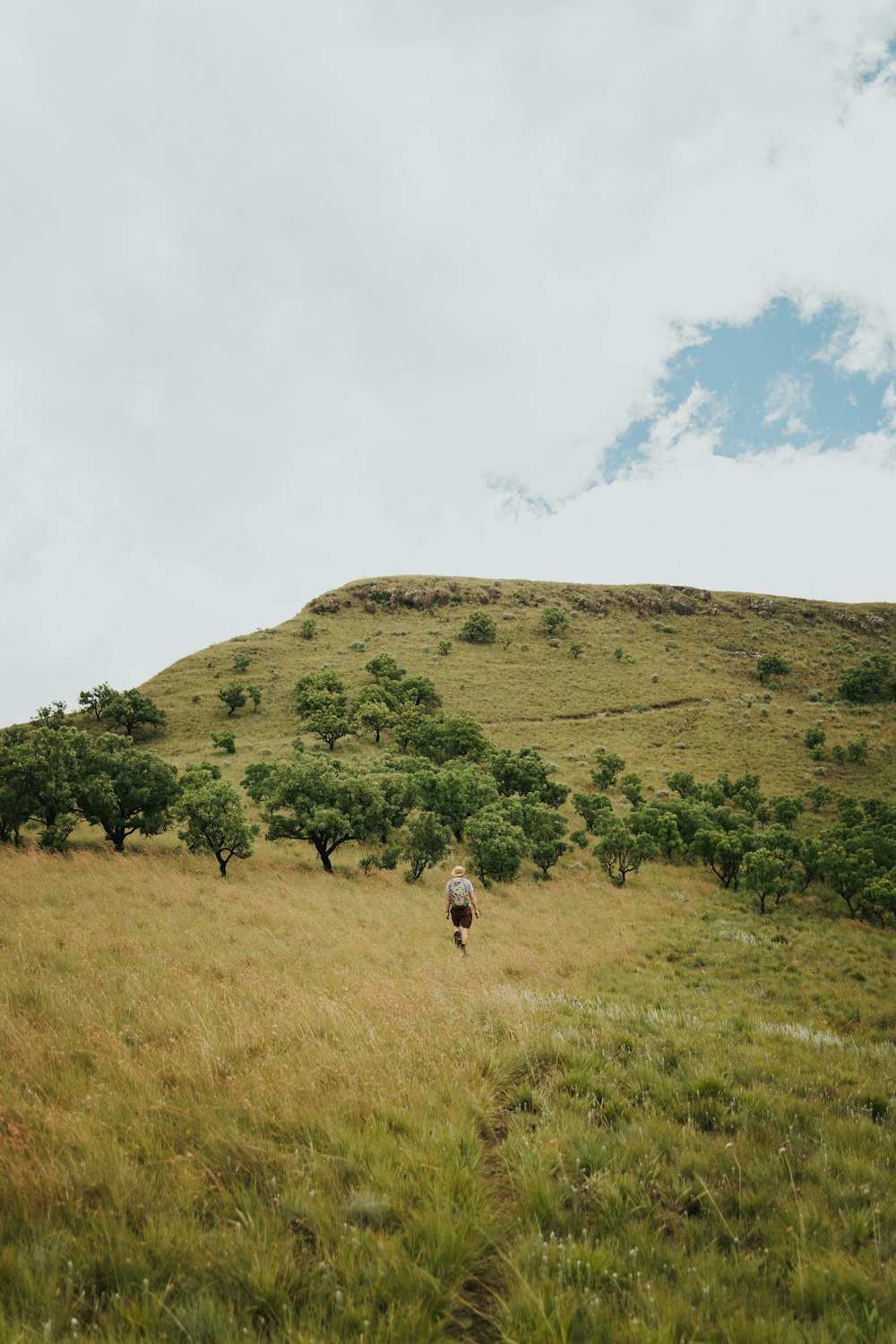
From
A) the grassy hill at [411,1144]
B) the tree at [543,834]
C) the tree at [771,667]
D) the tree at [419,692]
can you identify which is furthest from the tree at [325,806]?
the tree at [771,667]

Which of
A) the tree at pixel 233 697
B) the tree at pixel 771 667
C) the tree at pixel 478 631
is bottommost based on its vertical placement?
the tree at pixel 233 697

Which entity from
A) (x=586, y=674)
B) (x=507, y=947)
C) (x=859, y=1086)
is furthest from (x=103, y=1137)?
(x=586, y=674)

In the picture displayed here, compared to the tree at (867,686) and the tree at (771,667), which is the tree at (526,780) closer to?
the tree at (867,686)

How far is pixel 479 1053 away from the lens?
548 centimetres

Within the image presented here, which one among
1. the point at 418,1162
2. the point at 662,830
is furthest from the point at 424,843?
the point at 418,1162

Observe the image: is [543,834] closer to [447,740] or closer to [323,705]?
[447,740]

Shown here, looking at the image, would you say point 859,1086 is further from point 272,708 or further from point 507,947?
point 272,708

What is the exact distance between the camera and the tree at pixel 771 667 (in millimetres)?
89375

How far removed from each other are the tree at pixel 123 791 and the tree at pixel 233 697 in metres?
43.4

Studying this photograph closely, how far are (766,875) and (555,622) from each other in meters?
79.0

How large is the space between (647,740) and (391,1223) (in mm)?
65395

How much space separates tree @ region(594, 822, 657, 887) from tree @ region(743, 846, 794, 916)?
17.2ft

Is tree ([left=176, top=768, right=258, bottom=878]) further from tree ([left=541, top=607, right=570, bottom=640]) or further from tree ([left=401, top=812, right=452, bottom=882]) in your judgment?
tree ([left=541, top=607, right=570, bottom=640])

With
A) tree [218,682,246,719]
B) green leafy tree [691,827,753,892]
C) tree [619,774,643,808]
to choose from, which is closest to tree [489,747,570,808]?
tree [619,774,643,808]
